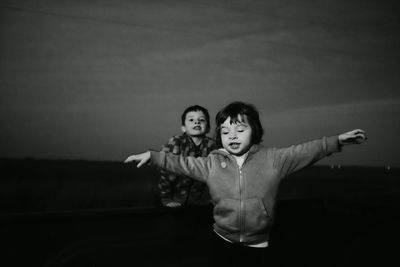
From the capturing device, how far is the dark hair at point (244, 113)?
5.51 feet

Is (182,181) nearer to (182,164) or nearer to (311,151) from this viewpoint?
(182,164)

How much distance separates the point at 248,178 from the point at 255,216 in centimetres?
23

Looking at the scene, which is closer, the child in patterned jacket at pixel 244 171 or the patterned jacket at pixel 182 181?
the child in patterned jacket at pixel 244 171

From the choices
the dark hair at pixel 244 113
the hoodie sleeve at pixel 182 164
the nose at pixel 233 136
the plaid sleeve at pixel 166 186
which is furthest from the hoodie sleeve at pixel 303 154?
the plaid sleeve at pixel 166 186

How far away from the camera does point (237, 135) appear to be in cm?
164

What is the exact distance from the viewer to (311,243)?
2.92 metres

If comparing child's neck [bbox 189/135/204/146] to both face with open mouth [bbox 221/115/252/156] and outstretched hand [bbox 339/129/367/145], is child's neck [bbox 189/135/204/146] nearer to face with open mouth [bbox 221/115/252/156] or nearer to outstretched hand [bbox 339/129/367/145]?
face with open mouth [bbox 221/115/252/156]

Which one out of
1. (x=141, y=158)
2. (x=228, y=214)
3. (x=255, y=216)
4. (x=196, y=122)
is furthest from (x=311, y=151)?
(x=196, y=122)

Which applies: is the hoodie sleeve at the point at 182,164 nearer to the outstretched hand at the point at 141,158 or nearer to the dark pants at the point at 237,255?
the outstretched hand at the point at 141,158

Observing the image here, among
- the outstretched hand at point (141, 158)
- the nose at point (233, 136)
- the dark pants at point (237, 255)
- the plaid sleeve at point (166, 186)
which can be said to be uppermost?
the nose at point (233, 136)

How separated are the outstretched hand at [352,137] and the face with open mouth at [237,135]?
1.78ft

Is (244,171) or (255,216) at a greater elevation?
(244,171)

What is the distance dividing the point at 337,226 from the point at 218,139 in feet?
7.55

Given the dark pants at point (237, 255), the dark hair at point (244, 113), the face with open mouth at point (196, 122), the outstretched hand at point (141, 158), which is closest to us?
the outstretched hand at point (141, 158)
